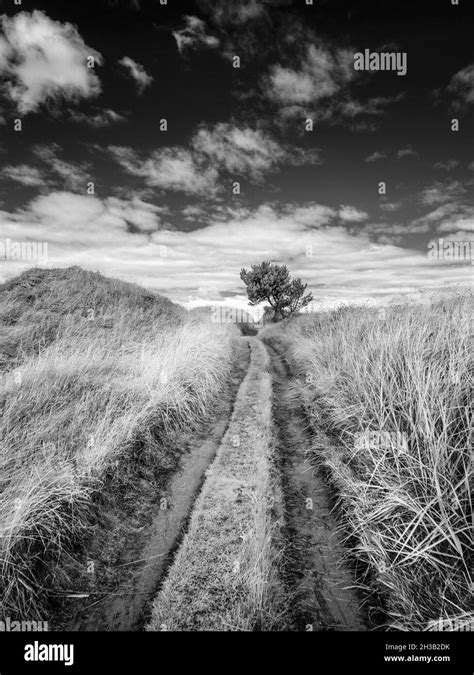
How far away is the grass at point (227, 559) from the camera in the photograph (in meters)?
2.52

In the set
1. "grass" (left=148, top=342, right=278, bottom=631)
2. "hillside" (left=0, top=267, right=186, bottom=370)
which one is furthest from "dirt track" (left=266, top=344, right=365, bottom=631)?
"hillside" (left=0, top=267, right=186, bottom=370)

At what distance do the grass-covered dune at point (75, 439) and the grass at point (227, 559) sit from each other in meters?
0.92

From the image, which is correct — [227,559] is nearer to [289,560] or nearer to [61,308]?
[289,560]

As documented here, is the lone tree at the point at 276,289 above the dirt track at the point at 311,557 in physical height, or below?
above

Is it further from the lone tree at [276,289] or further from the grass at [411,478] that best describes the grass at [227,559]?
the lone tree at [276,289]

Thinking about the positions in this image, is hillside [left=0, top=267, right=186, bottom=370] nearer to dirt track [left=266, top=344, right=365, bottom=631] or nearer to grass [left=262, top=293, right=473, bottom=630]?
dirt track [left=266, top=344, right=365, bottom=631]

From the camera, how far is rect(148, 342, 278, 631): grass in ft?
8.26

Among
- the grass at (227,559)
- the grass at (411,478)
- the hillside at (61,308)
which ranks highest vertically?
the hillside at (61,308)

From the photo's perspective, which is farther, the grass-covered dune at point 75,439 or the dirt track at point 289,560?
the grass-covered dune at point 75,439

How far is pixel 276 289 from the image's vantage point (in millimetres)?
42188

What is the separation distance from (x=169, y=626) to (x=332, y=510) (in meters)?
2.18

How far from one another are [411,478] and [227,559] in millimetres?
2008

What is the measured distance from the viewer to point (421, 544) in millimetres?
2670

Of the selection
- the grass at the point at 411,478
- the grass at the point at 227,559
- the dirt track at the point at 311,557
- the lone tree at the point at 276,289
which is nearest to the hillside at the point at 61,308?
the grass at the point at 227,559
